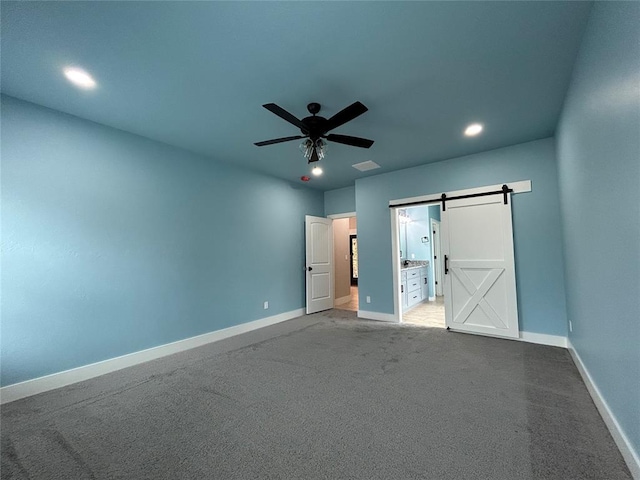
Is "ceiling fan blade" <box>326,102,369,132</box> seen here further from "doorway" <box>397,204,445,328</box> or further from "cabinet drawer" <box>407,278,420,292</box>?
"cabinet drawer" <box>407,278,420,292</box>

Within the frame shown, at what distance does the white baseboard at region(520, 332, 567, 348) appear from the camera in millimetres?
3338

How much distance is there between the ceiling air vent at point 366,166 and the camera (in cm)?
433

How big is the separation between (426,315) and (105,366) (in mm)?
5102

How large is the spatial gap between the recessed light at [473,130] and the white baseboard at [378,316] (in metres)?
3.12

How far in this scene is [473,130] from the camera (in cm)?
327

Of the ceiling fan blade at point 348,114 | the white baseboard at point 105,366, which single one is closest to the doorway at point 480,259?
the ceiling fan blade at point 348,114

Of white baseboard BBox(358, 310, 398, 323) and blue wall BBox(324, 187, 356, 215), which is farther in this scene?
blue wall BBox(324, 187, 356, 215)

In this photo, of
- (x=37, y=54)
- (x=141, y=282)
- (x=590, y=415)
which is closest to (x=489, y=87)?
(x=590, y=415)

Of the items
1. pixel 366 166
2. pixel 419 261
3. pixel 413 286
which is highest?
pixel 366 166

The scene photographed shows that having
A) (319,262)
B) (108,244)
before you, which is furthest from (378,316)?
(108,244)

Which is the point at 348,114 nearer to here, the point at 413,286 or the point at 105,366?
the point at 105,366

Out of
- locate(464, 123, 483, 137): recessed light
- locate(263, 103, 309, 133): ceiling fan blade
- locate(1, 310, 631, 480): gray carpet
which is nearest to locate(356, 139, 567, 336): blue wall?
locate(1, 310, 631, 480): gray carpet

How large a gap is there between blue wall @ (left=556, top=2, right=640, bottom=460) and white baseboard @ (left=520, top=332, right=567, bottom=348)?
3.73 ft

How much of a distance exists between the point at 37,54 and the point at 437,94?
129 inches
